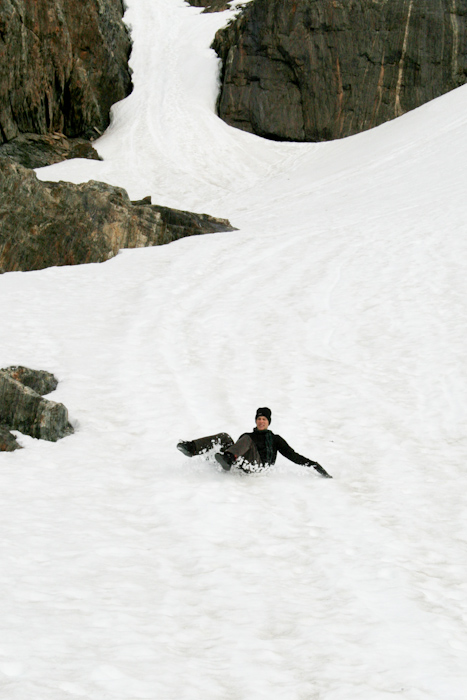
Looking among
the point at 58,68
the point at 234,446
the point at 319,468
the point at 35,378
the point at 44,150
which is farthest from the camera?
the point at 58,68

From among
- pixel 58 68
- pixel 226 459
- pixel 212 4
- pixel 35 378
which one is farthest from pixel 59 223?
pixel 212 4

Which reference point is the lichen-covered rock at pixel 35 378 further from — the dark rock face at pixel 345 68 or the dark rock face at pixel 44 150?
the dark rock face at pixel 345 68

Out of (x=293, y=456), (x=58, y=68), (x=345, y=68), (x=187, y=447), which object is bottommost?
(x=293, y=456)

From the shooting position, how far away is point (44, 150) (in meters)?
34.2

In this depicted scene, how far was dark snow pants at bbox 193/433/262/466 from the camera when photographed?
768 centimetres

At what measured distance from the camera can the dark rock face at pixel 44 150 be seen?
109ft

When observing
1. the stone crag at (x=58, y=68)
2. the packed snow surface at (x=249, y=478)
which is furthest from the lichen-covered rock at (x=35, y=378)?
the stone crag at (x=58, y=68)

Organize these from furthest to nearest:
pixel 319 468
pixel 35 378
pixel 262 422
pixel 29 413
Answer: pixel 35 378
pixel 29 413
pixel 319 468
pixel 262 422

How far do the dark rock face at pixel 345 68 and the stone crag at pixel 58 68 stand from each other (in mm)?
7041

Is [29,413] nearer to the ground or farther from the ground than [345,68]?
nearer to the ground

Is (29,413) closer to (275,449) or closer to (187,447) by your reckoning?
(187,447)

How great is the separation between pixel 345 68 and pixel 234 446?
3889 cm

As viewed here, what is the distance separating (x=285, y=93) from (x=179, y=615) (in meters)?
41.4

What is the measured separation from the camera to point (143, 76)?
43.0m
